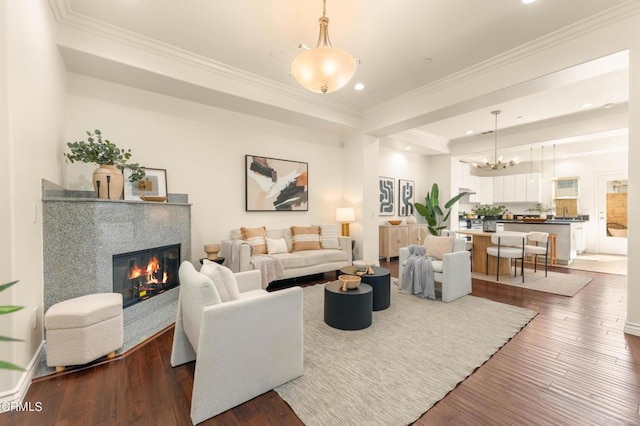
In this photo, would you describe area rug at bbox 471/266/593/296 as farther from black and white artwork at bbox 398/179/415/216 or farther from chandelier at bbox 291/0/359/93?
chandelier at bbox 291/0/359/93

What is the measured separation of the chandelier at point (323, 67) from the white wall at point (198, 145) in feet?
8.66

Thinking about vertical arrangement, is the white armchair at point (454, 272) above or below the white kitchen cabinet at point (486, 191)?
below

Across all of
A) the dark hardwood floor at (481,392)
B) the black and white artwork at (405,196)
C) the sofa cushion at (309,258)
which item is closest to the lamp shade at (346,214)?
the sofa cushion at (309,258)

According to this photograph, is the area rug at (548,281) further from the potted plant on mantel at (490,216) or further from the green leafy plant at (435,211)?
the green leafy plant at (435,211)

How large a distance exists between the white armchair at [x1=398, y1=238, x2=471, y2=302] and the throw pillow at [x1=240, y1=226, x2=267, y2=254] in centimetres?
223

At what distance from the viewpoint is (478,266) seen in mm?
5449

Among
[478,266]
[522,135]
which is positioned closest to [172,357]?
[478,266]

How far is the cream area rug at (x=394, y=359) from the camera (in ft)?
5.73

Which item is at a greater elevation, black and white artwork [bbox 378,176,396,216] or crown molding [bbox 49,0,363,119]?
crown molding [bbox 49,0,363,119]

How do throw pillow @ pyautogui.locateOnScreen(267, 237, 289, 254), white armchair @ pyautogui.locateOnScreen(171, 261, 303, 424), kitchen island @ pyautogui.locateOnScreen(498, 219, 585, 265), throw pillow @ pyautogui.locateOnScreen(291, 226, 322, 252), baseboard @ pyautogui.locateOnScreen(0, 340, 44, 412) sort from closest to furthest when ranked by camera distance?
white armchair @ pyautogui.locateOnScreen(171, 261, 303, 424) → baseboard @ pyautogui.locateOnScreen(0, 340, 44, 412) → throw pillow @ pyautogui.locateOnScreen(267, 237, 289, 254) → throw pillow @ pyautogui.locateOnScreen(291, 226, 322, 252) → kitchen island @ pyautogui.locateOnScreen(498, 219, 585, 265)

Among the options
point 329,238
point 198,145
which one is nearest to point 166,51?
point 198,145

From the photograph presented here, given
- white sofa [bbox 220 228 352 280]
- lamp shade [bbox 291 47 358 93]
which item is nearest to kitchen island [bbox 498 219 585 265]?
white sofa [bbox 220 228 352 280]

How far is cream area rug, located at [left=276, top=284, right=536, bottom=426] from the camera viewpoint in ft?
5.73

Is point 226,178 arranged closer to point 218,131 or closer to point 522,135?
point 218,131
